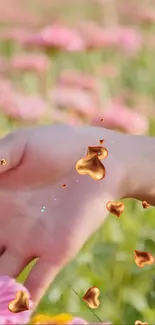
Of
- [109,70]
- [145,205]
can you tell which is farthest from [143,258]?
[109,70]

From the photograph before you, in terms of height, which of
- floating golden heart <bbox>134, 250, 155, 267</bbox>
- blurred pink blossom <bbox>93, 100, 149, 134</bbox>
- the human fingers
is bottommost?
floating golden heart <bbox>134, 250, 155, 267</bbox>

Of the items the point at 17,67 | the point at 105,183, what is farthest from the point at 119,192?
the point at 17,67

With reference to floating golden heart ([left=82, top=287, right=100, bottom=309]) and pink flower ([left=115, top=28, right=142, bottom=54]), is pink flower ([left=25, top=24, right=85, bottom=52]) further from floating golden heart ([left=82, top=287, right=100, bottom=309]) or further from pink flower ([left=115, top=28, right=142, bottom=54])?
floating golden heart ([left=82, top=287, right=100, bottom=309])

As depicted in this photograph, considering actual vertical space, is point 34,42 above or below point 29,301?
above

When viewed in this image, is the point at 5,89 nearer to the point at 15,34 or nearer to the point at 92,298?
the point at 15,34

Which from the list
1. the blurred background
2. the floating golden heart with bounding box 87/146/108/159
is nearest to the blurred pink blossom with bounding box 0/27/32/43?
the blurred background

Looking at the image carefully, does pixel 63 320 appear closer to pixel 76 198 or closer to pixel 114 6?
pixel 76 198

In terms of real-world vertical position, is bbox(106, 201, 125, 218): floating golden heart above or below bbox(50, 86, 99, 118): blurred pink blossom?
below
